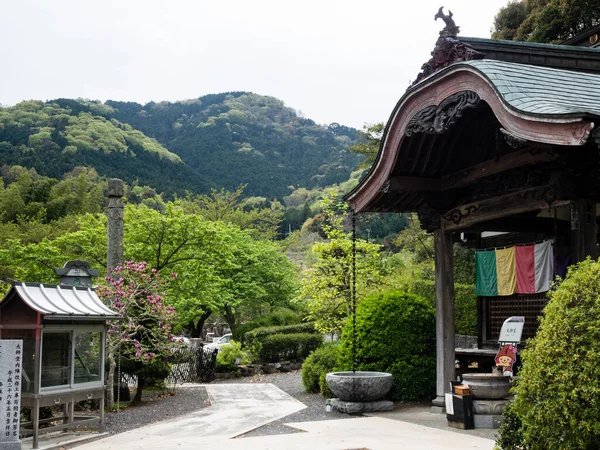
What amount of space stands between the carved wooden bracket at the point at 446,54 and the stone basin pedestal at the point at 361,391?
206 inches

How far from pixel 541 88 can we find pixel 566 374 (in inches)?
159

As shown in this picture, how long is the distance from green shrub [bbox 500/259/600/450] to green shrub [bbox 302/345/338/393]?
8566mm

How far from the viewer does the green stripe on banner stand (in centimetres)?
1170

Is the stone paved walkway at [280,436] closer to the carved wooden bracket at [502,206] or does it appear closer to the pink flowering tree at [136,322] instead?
the pink flowering tree at [136,322]

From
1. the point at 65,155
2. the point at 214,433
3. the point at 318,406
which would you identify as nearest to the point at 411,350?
the point at 318,406

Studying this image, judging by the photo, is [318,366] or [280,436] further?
[318,366]

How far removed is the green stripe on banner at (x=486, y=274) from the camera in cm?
1170

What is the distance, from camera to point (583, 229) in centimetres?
818

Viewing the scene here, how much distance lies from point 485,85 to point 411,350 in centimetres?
629

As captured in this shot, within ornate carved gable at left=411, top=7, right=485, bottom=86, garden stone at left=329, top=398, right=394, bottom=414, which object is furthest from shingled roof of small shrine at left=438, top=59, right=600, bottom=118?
garden stone at left=329, top=398, right=394, bottom=414

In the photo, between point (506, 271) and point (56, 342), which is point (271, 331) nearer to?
point (506, 271)

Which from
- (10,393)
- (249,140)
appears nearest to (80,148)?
(249,140)

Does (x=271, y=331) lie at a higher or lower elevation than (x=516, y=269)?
lower

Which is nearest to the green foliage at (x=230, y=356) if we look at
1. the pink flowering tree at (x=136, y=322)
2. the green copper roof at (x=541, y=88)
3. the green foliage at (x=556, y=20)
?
the pink flowering tree at (x=136, y=322)
